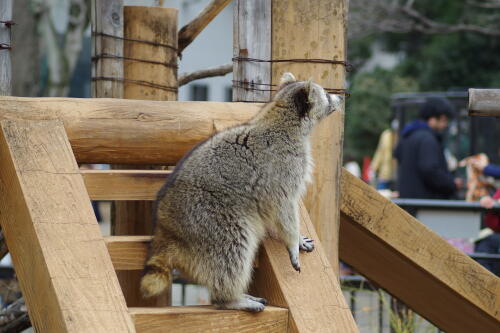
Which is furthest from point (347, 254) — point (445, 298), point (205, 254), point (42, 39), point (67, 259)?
point (42, 39)

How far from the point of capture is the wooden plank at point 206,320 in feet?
10.1

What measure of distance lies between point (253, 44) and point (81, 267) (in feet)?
5.00

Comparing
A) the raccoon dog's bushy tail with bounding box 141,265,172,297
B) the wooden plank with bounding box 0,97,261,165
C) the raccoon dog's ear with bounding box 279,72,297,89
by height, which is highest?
the raccoon dog's ear with bounding box 279,72,297,89

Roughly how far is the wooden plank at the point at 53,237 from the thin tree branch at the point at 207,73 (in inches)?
77.4

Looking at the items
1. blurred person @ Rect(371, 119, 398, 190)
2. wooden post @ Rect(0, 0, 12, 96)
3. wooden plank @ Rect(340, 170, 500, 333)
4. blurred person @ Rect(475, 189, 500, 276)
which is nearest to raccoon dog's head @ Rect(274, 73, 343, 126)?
wooden plank @ Rect(340, 170, 500, 333)

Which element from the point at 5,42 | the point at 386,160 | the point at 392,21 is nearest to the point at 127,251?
the point at 5,42

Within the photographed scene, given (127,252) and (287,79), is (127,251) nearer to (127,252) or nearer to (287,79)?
(127,252)

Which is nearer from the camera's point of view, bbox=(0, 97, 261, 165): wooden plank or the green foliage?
bbox=(0, 97, 261, 165): wooden plank

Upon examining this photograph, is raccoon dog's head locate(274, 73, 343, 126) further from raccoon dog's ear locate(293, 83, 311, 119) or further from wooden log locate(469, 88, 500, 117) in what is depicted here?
wooden log locate(469, 88, 500, 117)

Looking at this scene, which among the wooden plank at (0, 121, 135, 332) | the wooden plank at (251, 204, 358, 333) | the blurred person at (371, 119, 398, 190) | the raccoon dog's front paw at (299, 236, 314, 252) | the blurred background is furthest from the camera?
the blurred person at (371, 119, 398, 190)

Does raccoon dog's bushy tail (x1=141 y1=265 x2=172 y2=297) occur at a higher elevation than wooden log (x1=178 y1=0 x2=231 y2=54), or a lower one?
lower

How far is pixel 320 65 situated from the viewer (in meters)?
4.03

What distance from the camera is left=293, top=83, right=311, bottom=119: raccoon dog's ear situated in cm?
358

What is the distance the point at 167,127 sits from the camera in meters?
3.90
